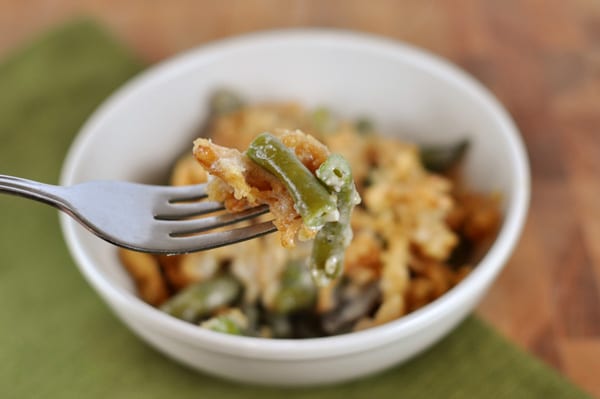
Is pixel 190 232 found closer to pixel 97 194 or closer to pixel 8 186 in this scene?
pixel 97 194

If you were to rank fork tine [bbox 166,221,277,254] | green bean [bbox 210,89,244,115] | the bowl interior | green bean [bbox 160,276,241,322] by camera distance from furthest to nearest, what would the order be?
green bean [bbox 210,89,244,115]
the bowl interior
green bean [bbox 160,276,241,322]
fork tine [bbox 166,221,277,254]

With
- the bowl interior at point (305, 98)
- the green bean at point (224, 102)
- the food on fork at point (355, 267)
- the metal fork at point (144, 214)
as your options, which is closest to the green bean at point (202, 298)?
the food on fork at point (355, 267)

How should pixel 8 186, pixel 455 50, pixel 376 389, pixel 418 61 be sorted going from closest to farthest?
pixel 8 186
pixel 376 389
pixel 418 61
pixel 455 50

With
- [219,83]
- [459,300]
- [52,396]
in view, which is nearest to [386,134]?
[219,83]

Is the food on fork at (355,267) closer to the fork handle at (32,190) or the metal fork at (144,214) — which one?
the metal fork at (144,214)

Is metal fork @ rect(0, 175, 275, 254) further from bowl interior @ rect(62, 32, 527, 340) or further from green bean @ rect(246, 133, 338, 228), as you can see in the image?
bowl interior @ rect(62, 32, 527, 340)

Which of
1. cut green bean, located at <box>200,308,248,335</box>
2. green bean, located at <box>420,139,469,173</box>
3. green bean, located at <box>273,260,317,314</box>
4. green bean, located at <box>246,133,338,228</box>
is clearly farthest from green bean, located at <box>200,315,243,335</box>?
green bean, located at <box>420,139,469,173</box>

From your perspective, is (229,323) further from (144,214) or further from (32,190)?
(32,190)
